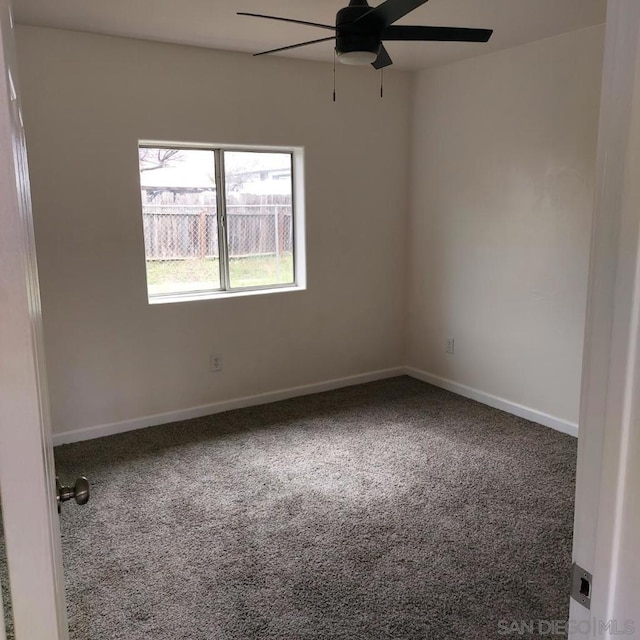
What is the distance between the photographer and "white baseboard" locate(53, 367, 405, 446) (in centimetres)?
366

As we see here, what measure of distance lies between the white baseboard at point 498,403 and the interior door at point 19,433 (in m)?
3.50

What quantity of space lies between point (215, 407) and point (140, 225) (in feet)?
4.53

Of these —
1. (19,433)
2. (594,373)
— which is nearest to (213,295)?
(19,433)

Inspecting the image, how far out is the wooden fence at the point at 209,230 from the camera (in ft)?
12.8

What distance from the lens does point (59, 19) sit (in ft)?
10.1

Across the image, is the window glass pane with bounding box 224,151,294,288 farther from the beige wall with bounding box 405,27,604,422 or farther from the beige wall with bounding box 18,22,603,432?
the beige wall with bounding box 405,27,604,422

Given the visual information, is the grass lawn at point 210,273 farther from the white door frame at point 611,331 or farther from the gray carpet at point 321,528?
the white door frame at point 611,331

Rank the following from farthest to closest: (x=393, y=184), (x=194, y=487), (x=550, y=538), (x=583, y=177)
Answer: (x=393, y=184)
(x=583, y=177)
(x=194, y=487)
(x=550, y=538)

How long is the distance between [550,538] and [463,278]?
2.22 metres

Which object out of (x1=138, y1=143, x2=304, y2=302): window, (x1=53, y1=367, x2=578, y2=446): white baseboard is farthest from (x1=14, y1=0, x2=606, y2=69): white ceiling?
(x1=53, y1=367, x2=578, y2=446): white baseboard

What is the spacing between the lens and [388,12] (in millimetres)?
2287

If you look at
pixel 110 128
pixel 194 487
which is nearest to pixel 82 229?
pixel 110 128

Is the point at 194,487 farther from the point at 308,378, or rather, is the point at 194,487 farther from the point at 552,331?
the point at 552,331

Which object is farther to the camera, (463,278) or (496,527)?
(463,278)
